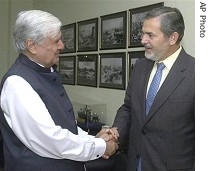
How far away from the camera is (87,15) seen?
372cm

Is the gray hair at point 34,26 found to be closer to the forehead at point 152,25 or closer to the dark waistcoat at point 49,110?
the dark waistcoat at point 49,110

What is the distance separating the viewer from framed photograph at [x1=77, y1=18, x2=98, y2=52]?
352cm

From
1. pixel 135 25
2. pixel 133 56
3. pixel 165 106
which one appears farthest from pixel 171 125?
pixel 135 25

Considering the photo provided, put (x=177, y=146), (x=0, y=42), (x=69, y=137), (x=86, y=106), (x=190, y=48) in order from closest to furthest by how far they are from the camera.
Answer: (x=69, y=137) → (x=177, y=146) → (x=190, y=48) → (x=86, y=106) → (x=0, y=42)

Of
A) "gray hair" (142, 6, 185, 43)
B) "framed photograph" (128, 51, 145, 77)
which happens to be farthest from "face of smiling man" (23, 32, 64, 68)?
"framed photograph" (128, 51, 145, 77)

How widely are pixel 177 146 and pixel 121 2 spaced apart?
6.91 ft

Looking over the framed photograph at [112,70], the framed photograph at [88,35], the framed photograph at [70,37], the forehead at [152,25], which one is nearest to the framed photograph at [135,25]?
the framed photograph at [112,70]

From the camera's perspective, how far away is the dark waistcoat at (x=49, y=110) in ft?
4.06

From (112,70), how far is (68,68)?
1161 mm

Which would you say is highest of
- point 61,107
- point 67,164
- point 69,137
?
point 61,107

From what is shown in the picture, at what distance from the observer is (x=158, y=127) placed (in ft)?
4.67

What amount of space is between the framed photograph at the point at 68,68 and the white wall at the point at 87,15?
11cm
